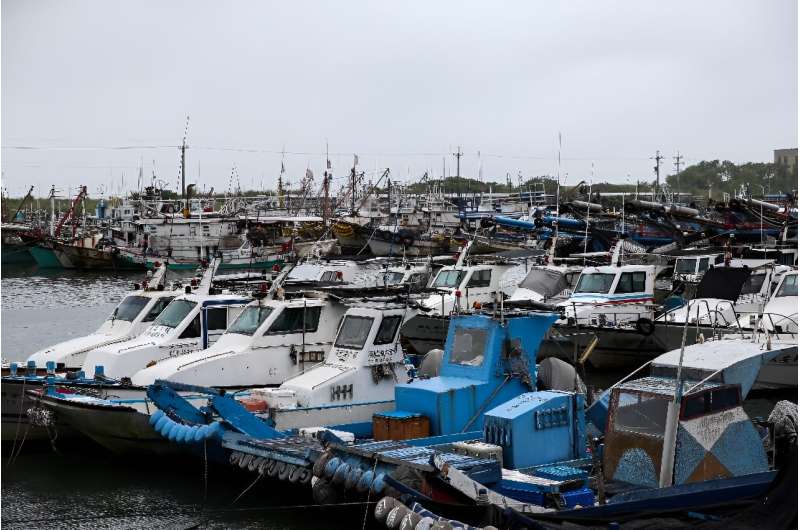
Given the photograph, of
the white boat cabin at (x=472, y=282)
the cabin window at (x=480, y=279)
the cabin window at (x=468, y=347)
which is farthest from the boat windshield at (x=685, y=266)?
the cabin window at (x=468, y=347)

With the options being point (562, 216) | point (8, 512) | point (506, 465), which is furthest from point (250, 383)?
point (562, 216)

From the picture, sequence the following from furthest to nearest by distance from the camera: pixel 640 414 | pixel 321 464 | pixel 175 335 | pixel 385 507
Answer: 1. pixel 175 335
2. pixel 321 464
3. pixel 640 414
4. pixel 385 507

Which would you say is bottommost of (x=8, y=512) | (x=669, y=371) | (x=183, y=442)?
(x=8, y=512)

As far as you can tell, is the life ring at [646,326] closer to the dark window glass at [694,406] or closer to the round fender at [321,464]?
the dark window glass at [694,406]

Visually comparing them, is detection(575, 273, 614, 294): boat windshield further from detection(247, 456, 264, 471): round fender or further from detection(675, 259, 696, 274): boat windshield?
detection(247, 456, 264, 471): round fender

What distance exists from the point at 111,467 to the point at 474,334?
6.95 metres

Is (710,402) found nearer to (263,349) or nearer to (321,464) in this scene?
(321,464)

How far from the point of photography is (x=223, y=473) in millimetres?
16172

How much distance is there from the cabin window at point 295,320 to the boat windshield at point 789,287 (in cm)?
1356

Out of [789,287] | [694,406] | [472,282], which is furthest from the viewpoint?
[472,282]

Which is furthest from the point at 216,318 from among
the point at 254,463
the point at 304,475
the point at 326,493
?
the point at 326,493

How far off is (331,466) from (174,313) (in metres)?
9.02

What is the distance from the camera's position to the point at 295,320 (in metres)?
18.8

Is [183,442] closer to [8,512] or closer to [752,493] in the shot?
[8,512]
